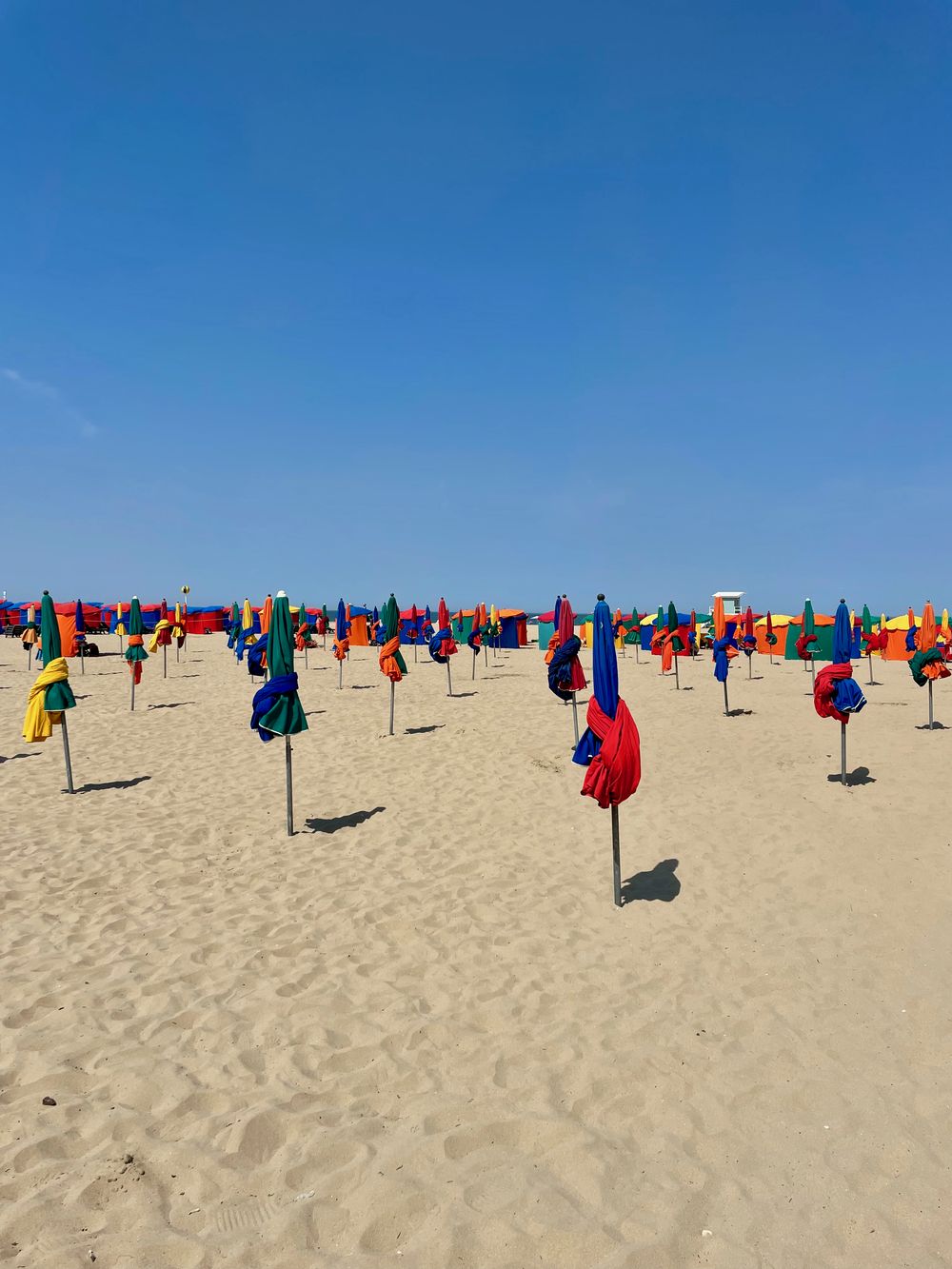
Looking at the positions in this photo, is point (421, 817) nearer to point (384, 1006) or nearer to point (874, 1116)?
point (384, 1006)

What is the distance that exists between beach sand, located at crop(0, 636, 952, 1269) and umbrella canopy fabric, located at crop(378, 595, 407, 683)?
15.4 feet

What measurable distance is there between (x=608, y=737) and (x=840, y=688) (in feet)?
20.4

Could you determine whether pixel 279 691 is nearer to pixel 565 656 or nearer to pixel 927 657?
pixel 565 656

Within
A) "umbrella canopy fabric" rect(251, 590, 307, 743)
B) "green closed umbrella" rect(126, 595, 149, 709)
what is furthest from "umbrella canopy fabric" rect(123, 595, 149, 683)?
"umbrella canopy fabric" rect(251, 590, 307, 743)

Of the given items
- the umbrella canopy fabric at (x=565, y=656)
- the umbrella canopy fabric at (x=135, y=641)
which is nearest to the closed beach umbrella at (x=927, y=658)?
the umbrella canopy fabric at (x=565, y=656)

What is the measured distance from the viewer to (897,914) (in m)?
7.16

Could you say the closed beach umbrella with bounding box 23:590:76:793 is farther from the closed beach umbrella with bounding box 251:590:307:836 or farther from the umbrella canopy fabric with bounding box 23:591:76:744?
the closed beach umbrella with bounding box 251:590:307:836

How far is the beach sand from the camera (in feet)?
11.5

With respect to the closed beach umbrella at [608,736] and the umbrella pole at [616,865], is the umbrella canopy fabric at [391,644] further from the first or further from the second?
the closed beach umbrella at [608,736]

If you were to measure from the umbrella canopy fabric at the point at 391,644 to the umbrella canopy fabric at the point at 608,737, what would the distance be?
9045 mm

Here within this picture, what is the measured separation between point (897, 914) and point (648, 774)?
19.1ft

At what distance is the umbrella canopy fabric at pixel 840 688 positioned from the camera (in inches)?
427

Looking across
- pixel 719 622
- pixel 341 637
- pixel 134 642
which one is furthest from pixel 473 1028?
pixel 341 637

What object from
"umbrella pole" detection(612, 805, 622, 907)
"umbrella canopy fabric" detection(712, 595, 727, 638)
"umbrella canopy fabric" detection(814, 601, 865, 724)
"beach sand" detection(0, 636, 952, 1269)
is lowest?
"beach sand" detection(0, 636, 952, 1269)
